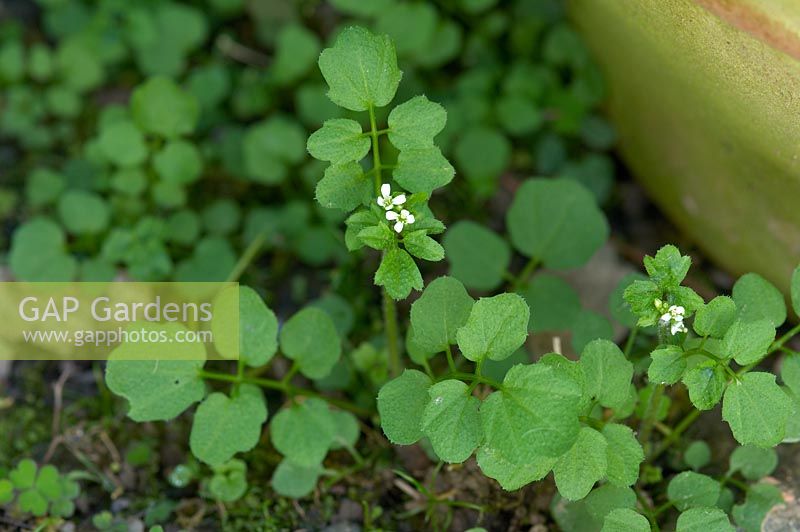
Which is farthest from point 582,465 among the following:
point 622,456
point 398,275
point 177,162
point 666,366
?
point 177,162

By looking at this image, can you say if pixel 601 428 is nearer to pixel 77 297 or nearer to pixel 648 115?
pixel 648 115

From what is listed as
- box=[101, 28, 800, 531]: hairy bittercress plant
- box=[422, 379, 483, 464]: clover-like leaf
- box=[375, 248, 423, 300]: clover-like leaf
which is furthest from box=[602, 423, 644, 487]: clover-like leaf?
box=[375, 248, 423, 300]: clover-like leaf

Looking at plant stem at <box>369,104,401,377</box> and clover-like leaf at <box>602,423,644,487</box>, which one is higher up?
clover-like leaf at <box>602,423,644,487</box>

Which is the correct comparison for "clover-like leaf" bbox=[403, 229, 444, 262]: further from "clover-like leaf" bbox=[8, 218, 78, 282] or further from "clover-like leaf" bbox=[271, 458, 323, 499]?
"clover-like leaf" bbox=[8, 218, 78, 282]

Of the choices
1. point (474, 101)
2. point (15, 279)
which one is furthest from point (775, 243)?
point (15, 279)

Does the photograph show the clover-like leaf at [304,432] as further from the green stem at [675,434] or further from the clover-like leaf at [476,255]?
the green stem at [675,434]
